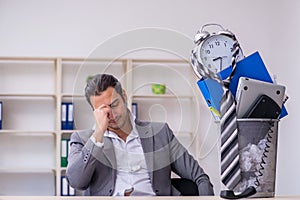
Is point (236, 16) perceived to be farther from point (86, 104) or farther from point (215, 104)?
point (215, 104)

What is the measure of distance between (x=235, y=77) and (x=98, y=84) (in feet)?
2.50

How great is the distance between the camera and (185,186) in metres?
2.24

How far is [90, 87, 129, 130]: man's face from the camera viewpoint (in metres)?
2.07

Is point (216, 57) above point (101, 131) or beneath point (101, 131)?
above

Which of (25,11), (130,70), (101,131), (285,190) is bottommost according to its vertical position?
(285,190)

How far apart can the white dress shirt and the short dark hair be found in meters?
0.21

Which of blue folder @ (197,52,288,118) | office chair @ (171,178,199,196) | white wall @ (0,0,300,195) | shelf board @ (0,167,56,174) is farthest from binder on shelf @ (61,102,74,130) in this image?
blue folder @ (197,52,288,118)

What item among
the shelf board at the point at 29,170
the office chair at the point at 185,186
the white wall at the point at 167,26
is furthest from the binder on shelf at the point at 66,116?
the office chair at the point at 185,186

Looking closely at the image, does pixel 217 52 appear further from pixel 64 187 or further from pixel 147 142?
pixel 64 187

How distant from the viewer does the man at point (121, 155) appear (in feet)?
6.93

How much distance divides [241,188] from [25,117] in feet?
11.8

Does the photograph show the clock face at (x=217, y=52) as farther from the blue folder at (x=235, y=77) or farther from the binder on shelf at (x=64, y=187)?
the binder on shelf at (x=64, y=187)

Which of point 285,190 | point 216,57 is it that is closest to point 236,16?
point 285,190

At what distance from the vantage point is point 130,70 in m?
4.55
